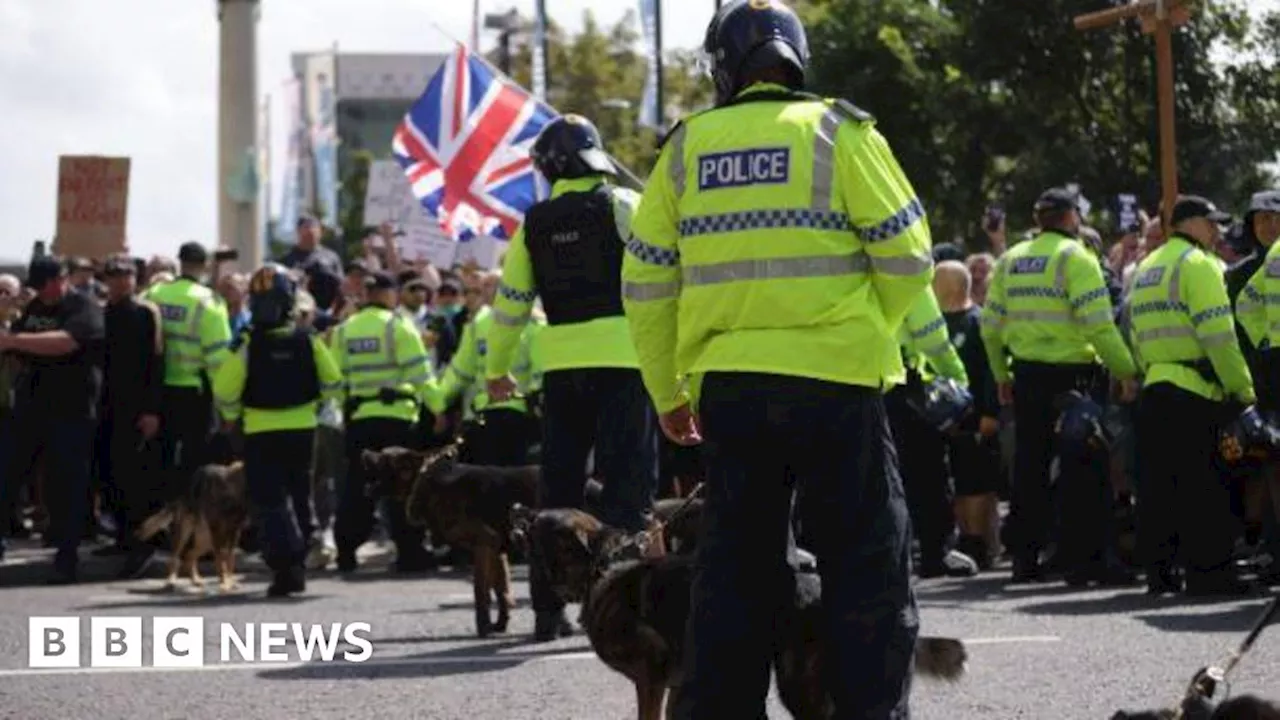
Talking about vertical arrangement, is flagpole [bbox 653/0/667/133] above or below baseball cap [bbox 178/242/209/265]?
above

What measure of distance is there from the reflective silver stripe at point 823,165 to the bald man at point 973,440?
32.6ft

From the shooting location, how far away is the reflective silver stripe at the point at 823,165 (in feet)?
25.1

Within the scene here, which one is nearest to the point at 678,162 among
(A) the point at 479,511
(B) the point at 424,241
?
(A) the point at 479,511

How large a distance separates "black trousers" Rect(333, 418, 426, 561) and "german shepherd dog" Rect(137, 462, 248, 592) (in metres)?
1.03

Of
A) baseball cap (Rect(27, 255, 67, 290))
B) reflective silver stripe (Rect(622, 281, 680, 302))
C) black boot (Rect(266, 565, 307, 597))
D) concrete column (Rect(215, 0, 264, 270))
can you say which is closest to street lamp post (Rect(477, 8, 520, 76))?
concrete column (Rect(215, 0, 264, 270))

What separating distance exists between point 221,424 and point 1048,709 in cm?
1067

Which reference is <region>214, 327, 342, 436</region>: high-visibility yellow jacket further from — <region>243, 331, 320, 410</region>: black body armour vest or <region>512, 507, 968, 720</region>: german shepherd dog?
<region>512, 507, 968, 720</region>: german shepherd dog

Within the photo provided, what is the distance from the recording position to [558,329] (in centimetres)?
1272

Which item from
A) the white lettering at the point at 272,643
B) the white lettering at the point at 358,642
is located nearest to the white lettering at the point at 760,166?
the white lettering at the point at 358,642

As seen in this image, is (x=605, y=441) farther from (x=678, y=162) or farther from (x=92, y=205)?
(x=92, y=205)

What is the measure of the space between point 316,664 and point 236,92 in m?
39.0

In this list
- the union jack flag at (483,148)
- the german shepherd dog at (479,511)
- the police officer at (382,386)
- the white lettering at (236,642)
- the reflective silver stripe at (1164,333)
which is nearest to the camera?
the white lettering at (236,642)

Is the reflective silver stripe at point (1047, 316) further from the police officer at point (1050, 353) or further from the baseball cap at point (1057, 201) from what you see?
the baseball cap at point (1057, 201)

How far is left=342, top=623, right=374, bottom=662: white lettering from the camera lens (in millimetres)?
12852
